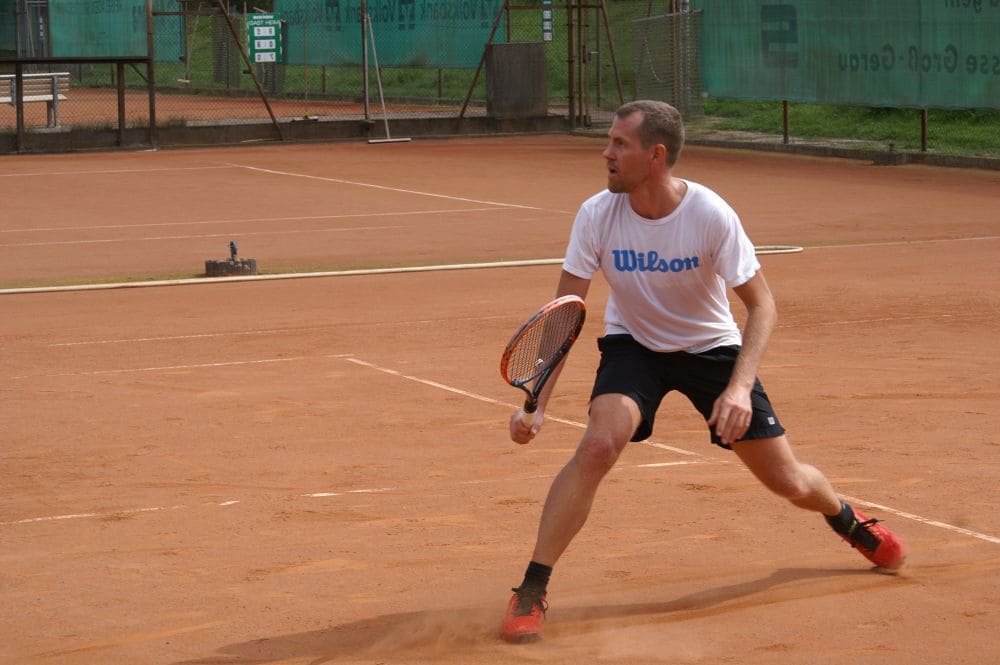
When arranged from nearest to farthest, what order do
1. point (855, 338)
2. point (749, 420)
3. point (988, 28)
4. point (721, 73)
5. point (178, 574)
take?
point (749, 420) < point (178, 574) < point (855, 338) < point (988, 28) < point (721, 73)

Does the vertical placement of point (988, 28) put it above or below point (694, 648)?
above

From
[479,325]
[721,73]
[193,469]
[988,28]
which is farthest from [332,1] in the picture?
[193,469]

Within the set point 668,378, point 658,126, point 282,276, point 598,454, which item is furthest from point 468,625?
point 282,276

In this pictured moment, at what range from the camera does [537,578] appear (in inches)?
201

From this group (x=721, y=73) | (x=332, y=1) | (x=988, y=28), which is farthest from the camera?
(x=332, y=1)

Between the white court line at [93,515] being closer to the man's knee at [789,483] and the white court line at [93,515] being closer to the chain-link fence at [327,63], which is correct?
the man's knee at [789,483]

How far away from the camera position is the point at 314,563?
6.02 m

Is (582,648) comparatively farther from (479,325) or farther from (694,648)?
(479,325)

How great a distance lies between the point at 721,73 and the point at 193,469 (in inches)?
910

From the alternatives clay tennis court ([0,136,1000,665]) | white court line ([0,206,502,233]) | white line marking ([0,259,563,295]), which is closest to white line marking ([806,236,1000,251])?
clay tennis court ([0,136,1000,665])

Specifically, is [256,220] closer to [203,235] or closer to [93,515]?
[203,235]

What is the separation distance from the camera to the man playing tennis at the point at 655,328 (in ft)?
16.8

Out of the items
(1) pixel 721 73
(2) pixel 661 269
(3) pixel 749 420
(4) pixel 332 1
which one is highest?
(4) pixel 332 1

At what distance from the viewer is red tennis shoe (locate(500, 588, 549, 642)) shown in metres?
5.09
